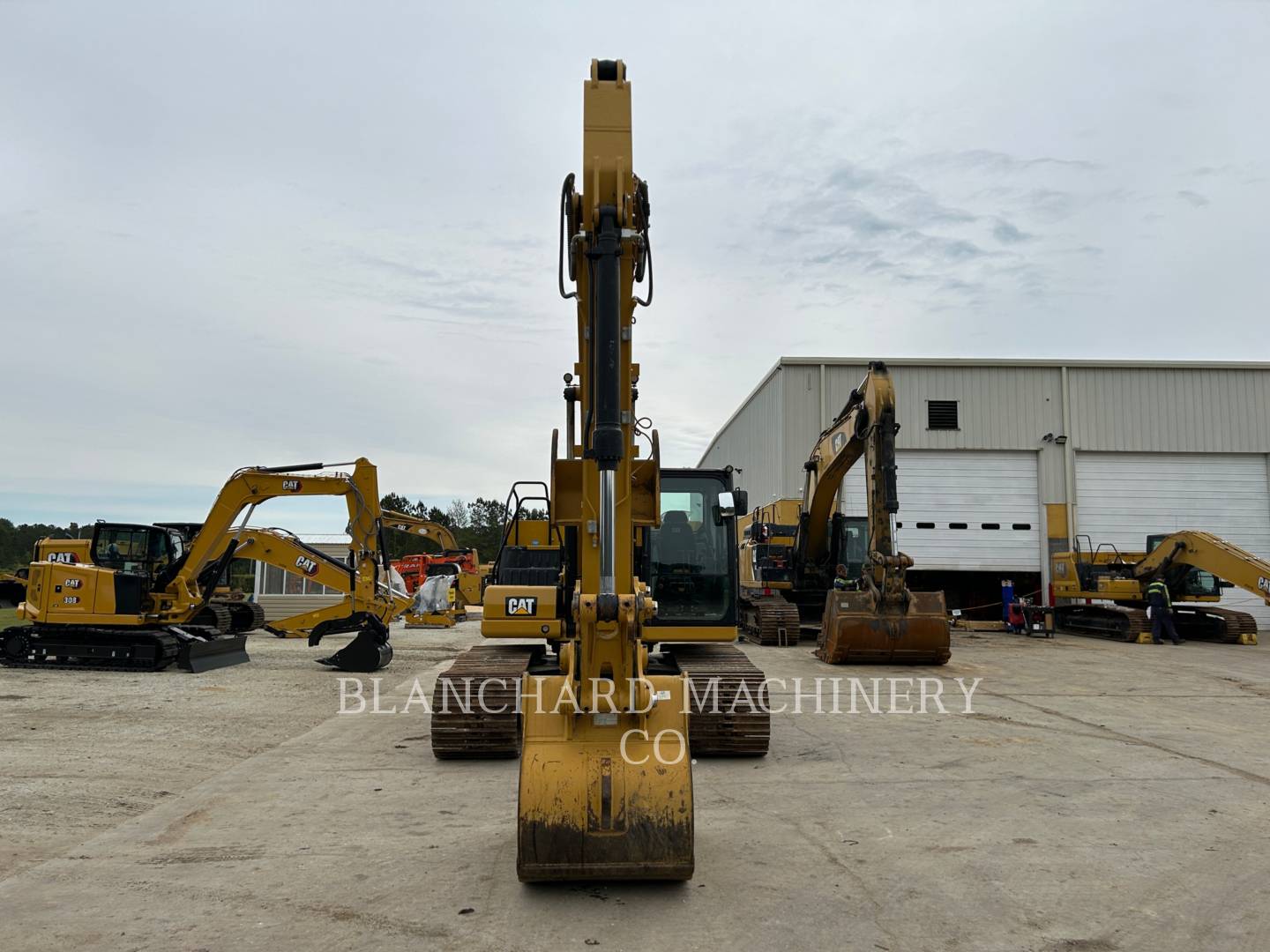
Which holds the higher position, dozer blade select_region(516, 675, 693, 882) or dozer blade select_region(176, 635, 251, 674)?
dozer blade select_region(516, 675, 693, 882)

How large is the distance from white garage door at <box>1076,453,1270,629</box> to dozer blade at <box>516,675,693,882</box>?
2314cm

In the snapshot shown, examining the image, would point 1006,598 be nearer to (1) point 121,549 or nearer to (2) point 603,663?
(1) point 121,549

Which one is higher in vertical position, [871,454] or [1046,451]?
[1046,451]

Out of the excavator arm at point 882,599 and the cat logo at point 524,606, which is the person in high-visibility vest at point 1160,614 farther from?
the cat logo at point 524,606

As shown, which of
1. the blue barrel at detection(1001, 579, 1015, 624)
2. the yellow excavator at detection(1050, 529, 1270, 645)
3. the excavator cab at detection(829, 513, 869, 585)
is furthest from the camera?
the blue barrel at detection(1001, 579, 1015, 624)

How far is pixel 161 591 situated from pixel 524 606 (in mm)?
9497

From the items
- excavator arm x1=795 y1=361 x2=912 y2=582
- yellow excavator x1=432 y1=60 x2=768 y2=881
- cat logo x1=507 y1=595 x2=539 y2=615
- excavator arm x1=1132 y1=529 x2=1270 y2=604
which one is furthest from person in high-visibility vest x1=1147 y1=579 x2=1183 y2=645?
cat logo x1=507 y1=595 x2=539 y2=615

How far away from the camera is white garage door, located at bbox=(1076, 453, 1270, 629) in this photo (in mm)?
24359

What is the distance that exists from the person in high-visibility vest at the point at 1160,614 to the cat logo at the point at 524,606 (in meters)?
16.6

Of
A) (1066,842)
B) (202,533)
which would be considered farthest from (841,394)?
(1066,842)

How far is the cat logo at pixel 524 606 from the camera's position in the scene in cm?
739

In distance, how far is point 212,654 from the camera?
14.1 m

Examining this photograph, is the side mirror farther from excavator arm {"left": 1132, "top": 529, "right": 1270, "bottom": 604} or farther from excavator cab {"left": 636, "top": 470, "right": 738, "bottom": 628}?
excavator arm {"left": 1132, "top": 529, "right": 1270, "bottom": 604}

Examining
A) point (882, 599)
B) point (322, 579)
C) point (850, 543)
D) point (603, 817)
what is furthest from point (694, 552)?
point (850, 543)
